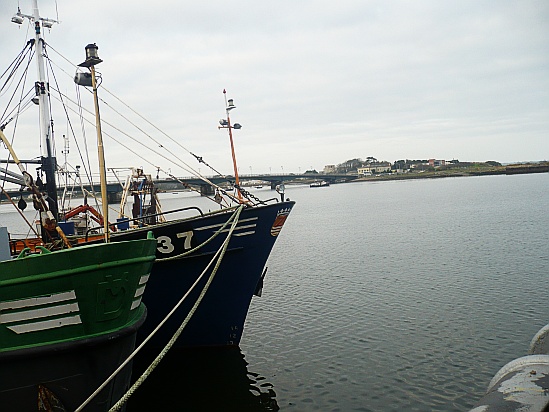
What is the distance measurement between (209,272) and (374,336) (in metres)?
5.27

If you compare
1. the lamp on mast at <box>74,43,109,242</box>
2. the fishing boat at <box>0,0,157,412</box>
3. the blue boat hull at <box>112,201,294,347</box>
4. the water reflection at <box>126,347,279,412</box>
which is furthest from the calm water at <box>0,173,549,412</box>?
the lamp on mast at <box>74,43,109,242</box>

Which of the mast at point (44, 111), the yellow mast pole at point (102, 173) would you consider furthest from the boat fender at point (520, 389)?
the mast at point (44, 111)

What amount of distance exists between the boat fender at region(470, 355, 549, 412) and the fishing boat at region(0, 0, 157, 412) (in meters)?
4.99

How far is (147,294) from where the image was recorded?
1180 centimetres

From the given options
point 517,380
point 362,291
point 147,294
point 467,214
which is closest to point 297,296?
point 362,291

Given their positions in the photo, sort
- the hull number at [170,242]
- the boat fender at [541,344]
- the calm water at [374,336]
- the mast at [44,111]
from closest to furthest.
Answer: the boat fender at [541,344] → the calm water at [374,336] → the hull number at [170,242] → the mast at [44,111]

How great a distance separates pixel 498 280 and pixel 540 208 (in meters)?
30.7

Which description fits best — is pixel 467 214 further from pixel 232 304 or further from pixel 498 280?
pixel 232 304

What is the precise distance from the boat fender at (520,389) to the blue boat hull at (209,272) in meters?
7.65

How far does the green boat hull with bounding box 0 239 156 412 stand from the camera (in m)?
6.83

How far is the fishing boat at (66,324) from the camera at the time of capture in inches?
269

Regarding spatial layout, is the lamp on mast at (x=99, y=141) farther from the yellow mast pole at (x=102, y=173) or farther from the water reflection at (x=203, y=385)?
the water reflection at (x=203, y=385)

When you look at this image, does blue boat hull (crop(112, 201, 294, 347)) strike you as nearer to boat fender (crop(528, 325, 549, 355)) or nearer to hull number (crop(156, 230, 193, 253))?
hull number (crop(156, 230, 193, 253))

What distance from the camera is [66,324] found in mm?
7031
